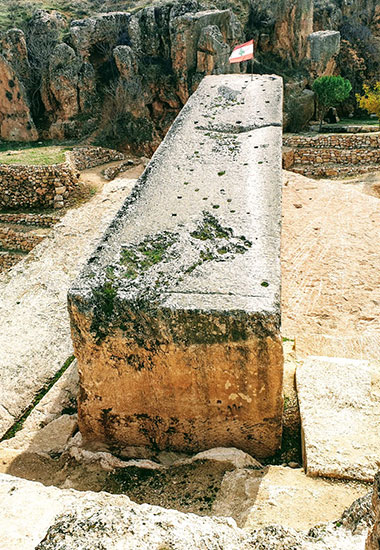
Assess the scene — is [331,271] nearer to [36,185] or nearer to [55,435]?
[55,435]

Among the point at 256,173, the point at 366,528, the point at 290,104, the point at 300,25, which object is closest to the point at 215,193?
the point at 256,173

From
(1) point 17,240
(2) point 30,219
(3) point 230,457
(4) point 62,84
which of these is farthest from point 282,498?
(4) point 62,84

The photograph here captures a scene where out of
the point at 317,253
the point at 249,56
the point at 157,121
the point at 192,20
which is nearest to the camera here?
the point at 317,253

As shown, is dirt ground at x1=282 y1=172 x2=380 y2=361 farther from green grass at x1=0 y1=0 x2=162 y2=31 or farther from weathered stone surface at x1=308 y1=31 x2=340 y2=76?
green grass at x1=0 y1=0 x2=162 y2=31

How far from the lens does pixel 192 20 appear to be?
18594 millimetres

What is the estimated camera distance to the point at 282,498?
3203 mm

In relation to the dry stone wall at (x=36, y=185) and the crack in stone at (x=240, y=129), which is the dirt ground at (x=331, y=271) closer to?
the crack in stone at (x=240, y=129)

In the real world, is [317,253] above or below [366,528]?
below

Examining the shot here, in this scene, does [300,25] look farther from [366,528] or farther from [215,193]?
[366,528]

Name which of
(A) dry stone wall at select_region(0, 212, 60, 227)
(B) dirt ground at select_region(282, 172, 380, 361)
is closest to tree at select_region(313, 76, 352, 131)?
(B) dirt ground at select_region(282, 172, 380, 361)

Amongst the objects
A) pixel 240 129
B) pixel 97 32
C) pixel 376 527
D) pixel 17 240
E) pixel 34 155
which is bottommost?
pixel 17 240

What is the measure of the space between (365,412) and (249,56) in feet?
28.9

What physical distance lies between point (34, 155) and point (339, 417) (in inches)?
548

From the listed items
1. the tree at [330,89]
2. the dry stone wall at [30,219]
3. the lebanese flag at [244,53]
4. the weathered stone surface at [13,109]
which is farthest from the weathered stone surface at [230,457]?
the tree at [330,89]
